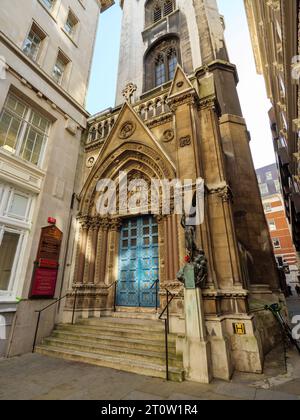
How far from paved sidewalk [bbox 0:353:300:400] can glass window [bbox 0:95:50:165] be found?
6.88m

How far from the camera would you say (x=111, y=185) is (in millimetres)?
9586

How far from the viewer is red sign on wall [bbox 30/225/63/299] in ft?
23.6

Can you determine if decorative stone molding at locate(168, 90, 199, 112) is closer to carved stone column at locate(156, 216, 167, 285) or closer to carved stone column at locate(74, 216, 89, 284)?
carved stone column at locate(156, 216, 167, 285)

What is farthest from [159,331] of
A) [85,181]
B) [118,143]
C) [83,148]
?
[83,148]

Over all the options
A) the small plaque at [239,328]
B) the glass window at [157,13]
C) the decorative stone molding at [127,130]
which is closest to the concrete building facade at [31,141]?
the decorative stone molding at [127,130]

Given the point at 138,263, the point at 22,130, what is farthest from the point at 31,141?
Answer: the point at 138,263

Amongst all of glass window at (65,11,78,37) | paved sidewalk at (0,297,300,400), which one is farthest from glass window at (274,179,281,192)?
paved sidewalk at (0,297,300,400)

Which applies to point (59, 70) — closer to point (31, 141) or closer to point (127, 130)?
point (31, 141)

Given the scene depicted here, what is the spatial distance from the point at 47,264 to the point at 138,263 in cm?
322

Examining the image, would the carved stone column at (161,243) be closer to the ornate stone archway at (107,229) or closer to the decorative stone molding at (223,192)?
the ornate stone archway at (107,229)

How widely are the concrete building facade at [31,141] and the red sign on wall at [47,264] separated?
0.20 metres
